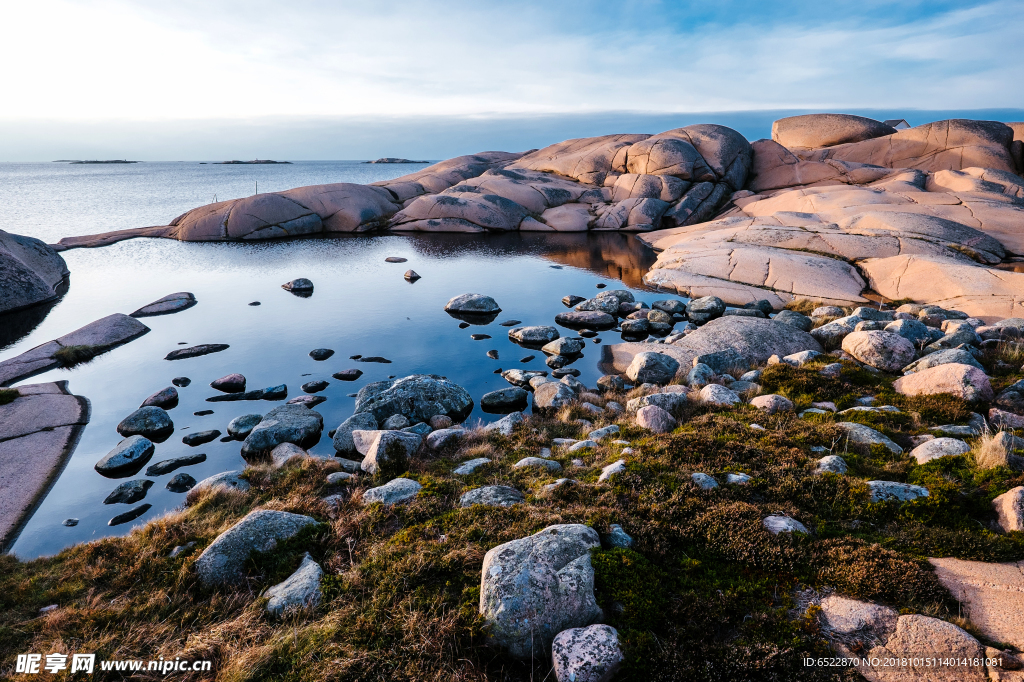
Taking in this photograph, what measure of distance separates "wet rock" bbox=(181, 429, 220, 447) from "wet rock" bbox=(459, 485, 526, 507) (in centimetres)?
797

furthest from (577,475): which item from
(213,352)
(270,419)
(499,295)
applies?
(499,295)

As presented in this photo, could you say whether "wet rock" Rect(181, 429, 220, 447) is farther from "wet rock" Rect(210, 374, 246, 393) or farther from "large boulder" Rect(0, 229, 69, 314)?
"large boulder" Rect(0, 229, 69, 314)

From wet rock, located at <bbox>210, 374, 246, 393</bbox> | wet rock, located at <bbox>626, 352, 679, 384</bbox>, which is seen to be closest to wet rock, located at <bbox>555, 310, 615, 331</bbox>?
wet rock, located at <bbox>626, 352, 679, 384</bbox>

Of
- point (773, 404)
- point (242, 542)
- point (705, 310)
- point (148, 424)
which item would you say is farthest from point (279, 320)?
point (773, 404)

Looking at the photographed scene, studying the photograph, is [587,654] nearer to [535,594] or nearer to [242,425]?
[535,594]

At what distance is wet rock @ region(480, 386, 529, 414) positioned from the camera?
13805 millimetres

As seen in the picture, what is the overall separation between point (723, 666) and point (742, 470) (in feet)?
12.6

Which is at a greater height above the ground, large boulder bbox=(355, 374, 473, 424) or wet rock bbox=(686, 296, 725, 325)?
wet rock bbox=(686, 296, 725, 325)

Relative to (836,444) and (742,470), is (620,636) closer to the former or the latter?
(742,470)

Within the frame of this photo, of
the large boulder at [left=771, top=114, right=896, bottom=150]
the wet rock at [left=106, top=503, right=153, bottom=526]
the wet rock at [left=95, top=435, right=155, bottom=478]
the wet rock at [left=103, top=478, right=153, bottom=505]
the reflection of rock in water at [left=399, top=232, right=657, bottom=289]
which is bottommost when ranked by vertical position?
the wet rock at [left=106, top=503, right=153, bottom=526]

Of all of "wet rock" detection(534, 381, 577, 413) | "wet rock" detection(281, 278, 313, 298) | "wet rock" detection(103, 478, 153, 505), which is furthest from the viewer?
"wet rock" detection(281, 278, 313, 298)

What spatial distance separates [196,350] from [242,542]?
13648mm

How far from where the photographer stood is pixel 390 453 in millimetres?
9508

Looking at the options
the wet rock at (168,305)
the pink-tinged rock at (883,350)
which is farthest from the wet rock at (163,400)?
the pink-tinged rock at (883,350)
